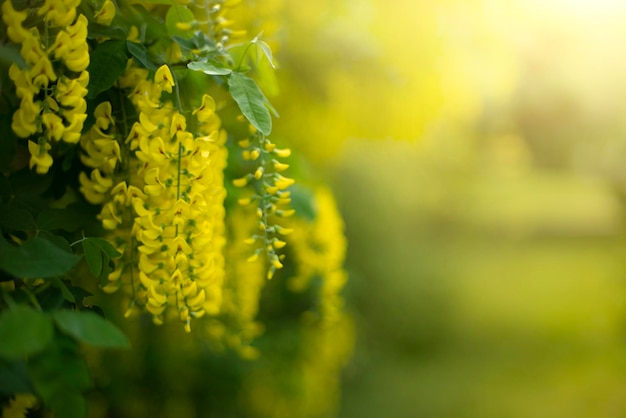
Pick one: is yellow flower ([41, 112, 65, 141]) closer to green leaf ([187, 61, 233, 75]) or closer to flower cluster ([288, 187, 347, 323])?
green leaf ([187, 61, 233, 75])

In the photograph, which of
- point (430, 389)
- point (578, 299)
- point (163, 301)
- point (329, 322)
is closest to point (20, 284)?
point (163, 301)

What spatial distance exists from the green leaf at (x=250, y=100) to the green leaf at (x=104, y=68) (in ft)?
0.38

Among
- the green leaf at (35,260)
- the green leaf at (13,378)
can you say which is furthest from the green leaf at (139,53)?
the green leaf at (13,378)

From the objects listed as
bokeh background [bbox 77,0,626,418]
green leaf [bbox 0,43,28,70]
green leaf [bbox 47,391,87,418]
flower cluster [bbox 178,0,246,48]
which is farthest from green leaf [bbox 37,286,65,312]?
bokeh background [bbox 77,0,626,418]

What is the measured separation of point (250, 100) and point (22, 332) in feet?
1.06

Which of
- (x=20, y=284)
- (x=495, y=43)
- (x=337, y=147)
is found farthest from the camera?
(x=495, y=43)

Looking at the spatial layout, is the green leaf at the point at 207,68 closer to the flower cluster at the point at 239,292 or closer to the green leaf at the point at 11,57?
the green leaf at the point at 11,57

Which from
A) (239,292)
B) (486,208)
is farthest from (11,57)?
(486,208)

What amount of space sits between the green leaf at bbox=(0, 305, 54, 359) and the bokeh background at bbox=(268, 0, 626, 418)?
1.51 metres

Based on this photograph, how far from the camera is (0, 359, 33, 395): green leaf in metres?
0.48

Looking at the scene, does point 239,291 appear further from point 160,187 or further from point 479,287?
point 479,287

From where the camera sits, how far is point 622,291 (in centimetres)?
252

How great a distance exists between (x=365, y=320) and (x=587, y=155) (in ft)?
3.86

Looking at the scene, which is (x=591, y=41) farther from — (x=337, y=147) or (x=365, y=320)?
(x=365, y=320)
